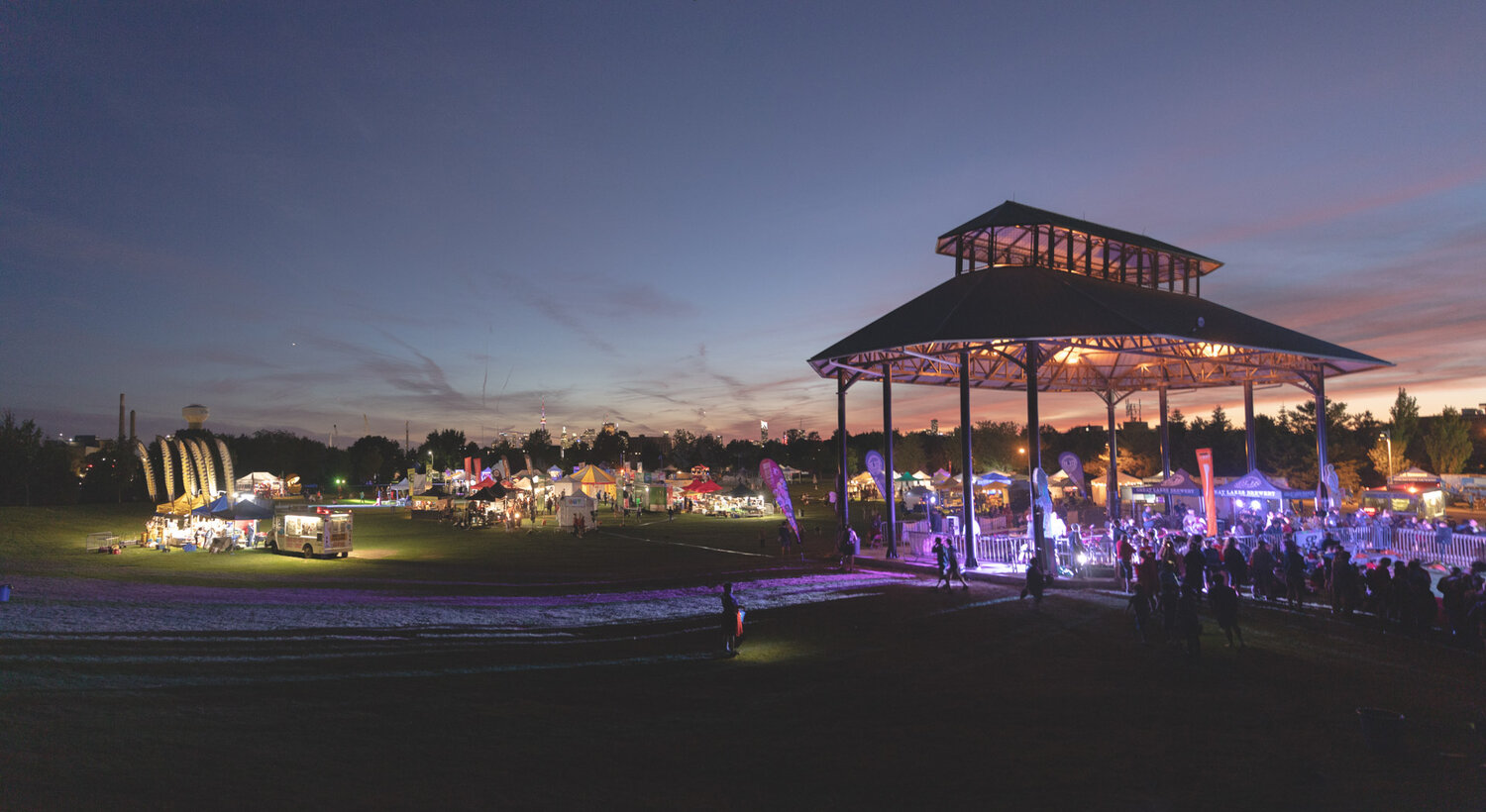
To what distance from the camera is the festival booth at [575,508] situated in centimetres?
3921

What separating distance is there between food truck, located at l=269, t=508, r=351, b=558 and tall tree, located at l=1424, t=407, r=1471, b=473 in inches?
3024

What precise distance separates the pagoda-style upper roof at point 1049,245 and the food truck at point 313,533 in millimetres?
25482

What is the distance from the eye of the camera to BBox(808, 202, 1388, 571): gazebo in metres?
21.8

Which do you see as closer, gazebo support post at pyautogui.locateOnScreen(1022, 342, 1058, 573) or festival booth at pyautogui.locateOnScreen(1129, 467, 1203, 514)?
gazebo support post at pyautogui.locateOnScreen(1022, 342, 1058, 573)

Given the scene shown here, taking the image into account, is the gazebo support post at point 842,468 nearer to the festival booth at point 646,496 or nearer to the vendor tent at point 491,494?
the vendor tent at point 491,494

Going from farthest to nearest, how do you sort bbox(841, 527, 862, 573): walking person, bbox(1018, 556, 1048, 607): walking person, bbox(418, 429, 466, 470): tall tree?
1. bbox(418, 429, 466, 470): tall tree
2. bbox(841, 527, 862, 573): walking person
3. bbox(1018, 556, 1048, 607): walking person

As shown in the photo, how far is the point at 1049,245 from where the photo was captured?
27562 millimetres

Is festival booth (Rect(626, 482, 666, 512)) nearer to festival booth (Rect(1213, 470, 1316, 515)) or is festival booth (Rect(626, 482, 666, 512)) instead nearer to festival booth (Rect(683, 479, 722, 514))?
festival booth (Rect(683, 479, 722, 514))

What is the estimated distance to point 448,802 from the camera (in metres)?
6.08

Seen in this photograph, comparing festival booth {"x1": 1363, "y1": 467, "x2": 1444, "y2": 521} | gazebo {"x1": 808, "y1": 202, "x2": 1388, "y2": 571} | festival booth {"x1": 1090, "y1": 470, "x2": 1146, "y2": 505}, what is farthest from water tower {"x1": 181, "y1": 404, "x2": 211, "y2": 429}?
festival booth {"x1": 1363, "y1": 467, "x2": 1444, "y2": 521}

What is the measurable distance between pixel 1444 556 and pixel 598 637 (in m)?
23.5

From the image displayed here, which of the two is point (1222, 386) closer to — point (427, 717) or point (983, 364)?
point (983, 364)

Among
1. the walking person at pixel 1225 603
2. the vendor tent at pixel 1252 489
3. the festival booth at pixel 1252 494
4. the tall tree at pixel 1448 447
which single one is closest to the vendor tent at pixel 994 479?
the festival booth at pixel 1252 494

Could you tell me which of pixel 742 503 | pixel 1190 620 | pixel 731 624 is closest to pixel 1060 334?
pixel 1190 620
